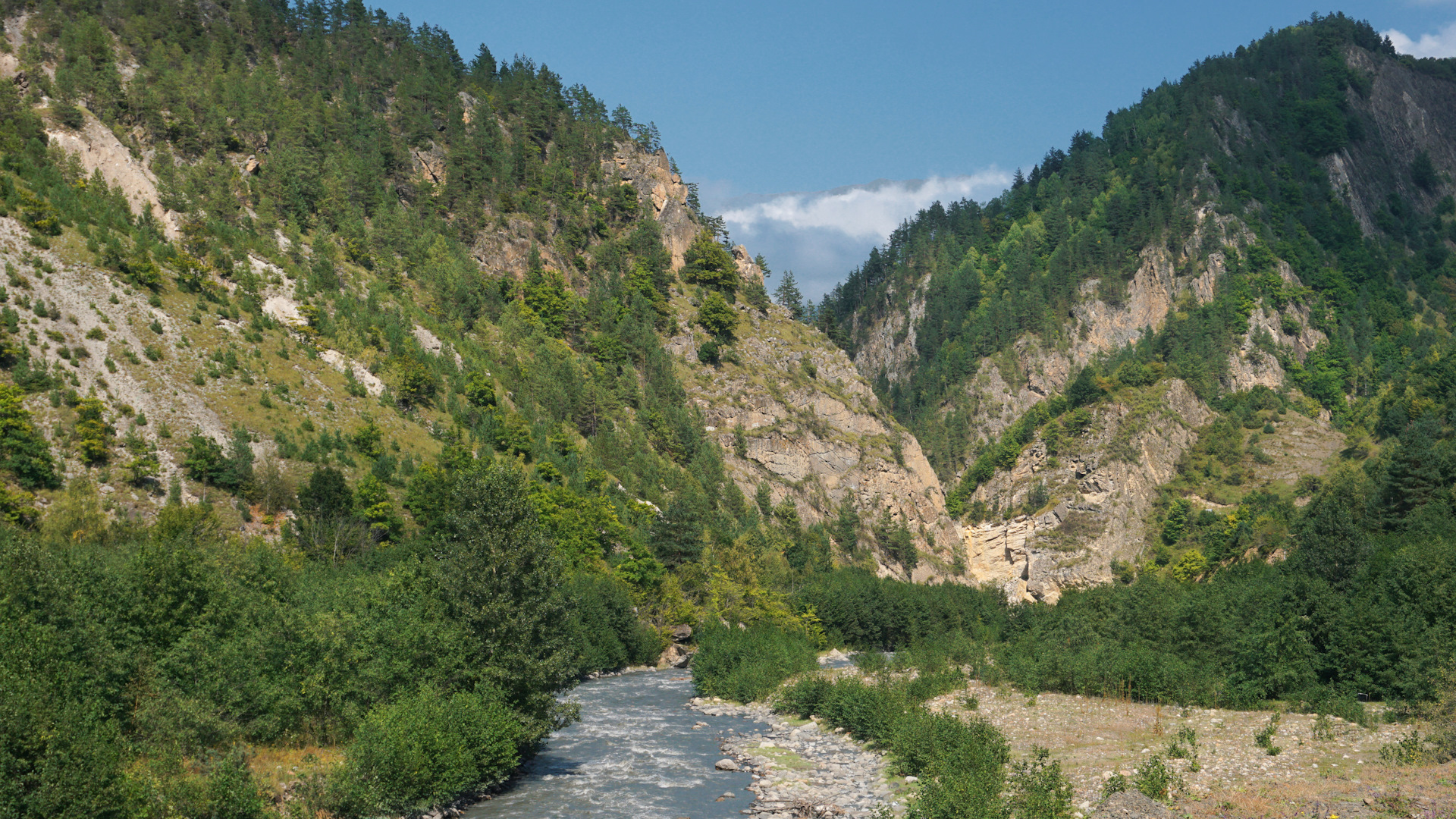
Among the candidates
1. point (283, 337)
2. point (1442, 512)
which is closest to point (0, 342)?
point (283, 337)

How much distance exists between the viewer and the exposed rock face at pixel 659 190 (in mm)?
186000

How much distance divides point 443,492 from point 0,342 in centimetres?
3620

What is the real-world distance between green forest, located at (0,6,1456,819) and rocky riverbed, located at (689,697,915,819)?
291 centimetres

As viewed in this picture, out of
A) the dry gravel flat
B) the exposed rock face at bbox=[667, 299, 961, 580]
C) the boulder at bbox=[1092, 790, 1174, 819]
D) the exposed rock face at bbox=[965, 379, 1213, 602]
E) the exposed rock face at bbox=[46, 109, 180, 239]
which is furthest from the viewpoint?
the exposed rock face at bbox=[965, 379, 1213, 602]

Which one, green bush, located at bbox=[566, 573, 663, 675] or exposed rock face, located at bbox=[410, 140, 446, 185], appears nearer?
green bush, located at bbox=[566, 573, 663, 675]

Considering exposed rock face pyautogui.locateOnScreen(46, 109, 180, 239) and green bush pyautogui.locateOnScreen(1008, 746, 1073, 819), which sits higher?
exposed rock face pyautogui.locateOnScreen(46, 109, 180, 239)

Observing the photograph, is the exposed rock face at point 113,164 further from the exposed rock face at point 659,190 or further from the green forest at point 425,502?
the exposed rock face at point 659,190

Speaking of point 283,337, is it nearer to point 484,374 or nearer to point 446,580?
point 484,374

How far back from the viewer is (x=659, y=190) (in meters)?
190

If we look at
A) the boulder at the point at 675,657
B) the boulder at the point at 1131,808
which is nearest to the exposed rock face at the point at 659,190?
the boulder at the point at 675,657

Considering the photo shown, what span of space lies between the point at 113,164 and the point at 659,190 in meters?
100

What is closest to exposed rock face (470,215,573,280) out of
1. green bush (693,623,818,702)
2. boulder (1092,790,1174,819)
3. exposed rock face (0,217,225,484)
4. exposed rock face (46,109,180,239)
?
exposed rock face (46,109,180,239)

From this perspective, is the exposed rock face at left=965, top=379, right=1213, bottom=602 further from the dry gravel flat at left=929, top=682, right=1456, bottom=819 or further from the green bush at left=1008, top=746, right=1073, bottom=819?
the green bush at left=1008, top=746, right=1073, bottom=819

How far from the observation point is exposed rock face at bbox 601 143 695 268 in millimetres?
186000
